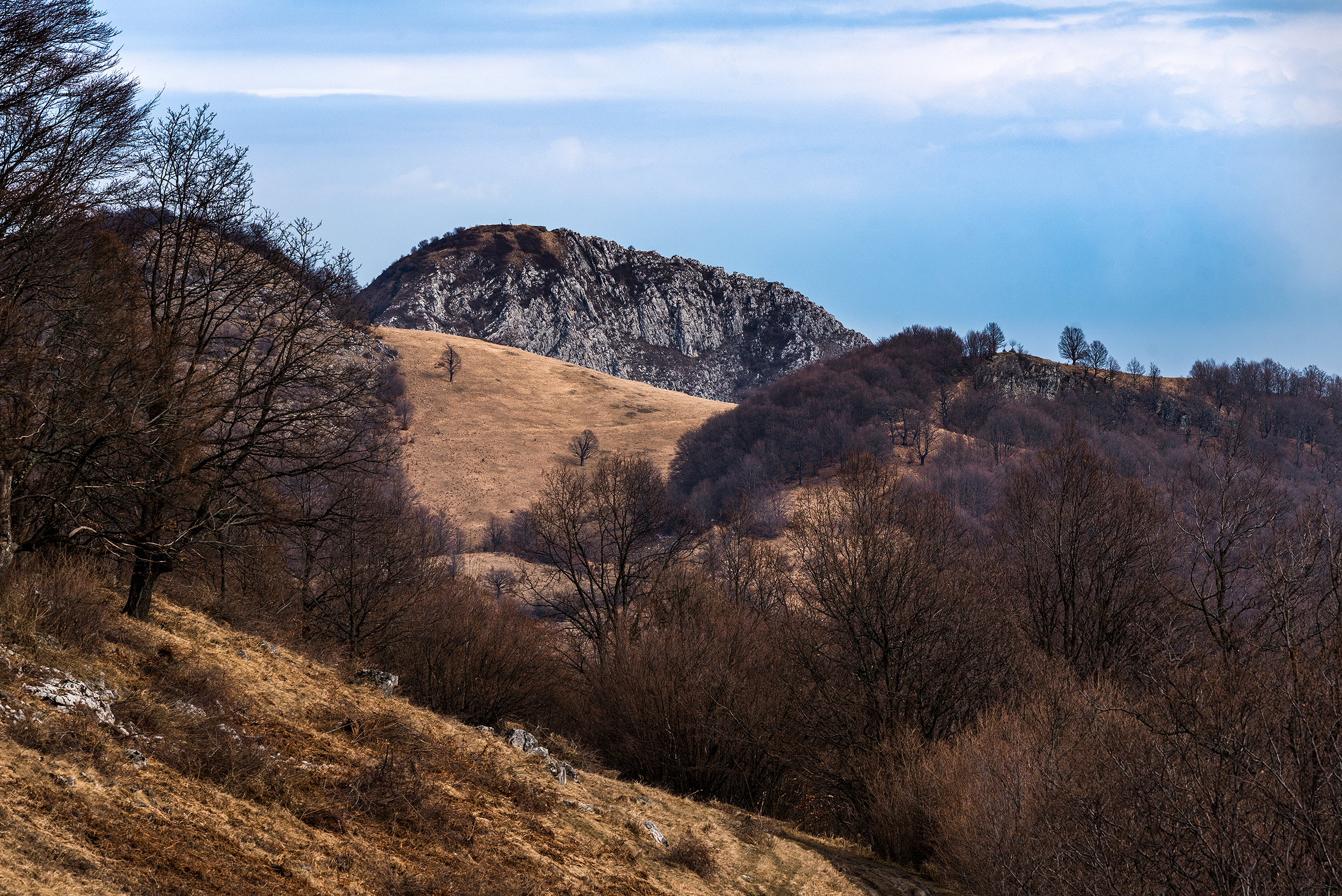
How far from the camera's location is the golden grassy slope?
96250 mm

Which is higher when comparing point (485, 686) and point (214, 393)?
point (214, 393)

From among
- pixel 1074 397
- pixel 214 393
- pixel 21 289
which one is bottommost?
pixel 214 393

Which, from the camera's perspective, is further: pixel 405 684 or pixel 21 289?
pixel 405 684

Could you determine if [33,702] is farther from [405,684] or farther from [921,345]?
[921,345]

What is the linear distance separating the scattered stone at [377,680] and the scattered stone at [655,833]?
502 cm

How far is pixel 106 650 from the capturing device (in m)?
10.3

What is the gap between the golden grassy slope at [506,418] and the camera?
96250mm

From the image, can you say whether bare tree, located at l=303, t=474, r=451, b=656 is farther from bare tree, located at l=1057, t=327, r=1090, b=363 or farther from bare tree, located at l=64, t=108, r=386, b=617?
bare tree, located at l=1057, t=327, r=1090, b=363

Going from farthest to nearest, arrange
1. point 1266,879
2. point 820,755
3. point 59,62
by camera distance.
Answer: point 820,755 < point 59,62 < point 1266,879

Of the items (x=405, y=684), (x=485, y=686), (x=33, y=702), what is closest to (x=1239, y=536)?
(x=485, y=686)

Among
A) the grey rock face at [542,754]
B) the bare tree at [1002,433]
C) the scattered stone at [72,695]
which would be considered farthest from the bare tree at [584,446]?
the scattered stone at [72,695]

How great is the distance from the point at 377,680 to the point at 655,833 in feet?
18.9

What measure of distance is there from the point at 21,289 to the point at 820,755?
62.2ft

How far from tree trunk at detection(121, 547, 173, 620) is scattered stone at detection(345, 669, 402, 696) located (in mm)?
3351
